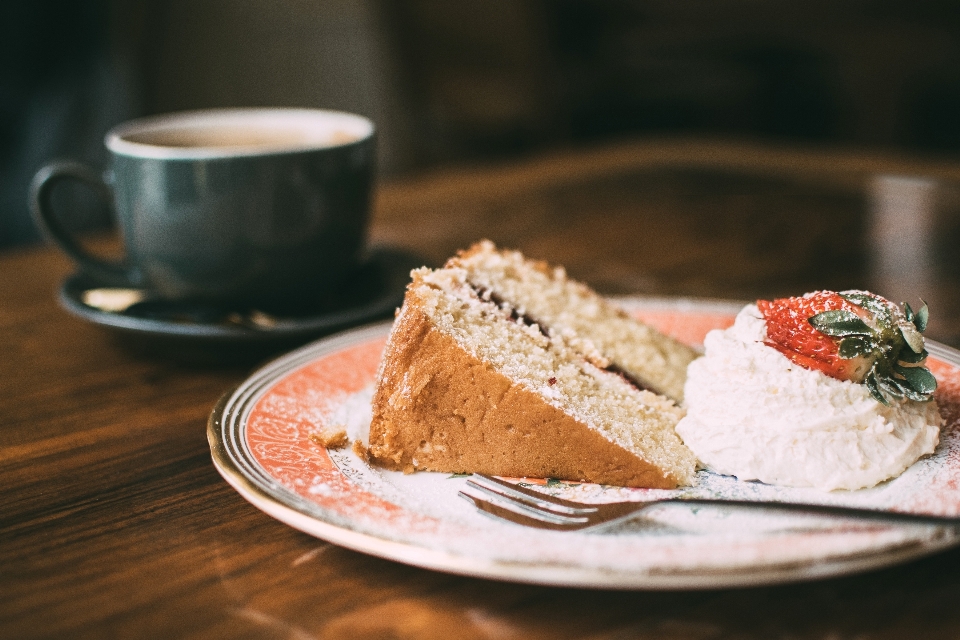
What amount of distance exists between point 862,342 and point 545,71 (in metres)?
4.05

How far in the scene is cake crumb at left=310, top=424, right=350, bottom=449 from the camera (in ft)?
3.27

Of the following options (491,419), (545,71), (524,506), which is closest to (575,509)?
(524,506)

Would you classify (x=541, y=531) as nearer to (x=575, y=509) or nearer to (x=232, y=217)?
(x=575, y=509)

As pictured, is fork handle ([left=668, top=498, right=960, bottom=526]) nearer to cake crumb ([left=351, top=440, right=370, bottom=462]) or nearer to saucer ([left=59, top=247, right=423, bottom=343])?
cake crumb ([left=351, top=440, right=370, bottom=462])

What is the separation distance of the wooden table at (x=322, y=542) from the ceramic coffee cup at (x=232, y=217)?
141mm

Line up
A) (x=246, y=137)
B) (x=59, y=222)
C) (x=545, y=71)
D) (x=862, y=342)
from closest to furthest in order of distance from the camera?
(x=862, y=342)
(x=59, y=222)
(x=246, y=137)
(x=545, y=71)

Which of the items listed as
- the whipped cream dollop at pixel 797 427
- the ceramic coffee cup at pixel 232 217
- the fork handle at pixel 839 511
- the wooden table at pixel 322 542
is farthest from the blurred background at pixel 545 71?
the fork handle at pixel 839 511

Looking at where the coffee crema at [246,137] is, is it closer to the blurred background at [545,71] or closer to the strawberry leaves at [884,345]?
the strawberry leaves at [884,345]

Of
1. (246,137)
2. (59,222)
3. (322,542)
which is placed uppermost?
(246,137)

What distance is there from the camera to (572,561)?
2.24 feet

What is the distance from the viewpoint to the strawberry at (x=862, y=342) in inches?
37.1

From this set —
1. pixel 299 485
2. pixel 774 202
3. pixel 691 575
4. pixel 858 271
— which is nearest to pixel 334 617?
pixel 299 485

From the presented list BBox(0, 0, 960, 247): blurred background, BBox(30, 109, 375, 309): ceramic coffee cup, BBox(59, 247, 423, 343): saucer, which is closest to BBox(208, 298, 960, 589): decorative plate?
BBox(59, 247, 423, 343): saucer

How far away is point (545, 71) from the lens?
476 cm
